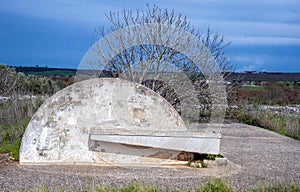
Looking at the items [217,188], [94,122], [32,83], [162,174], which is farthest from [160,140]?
[32,83]

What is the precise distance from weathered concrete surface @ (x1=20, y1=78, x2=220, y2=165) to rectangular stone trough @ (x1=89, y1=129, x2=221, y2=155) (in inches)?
1.3

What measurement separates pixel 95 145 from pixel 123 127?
759 millimetres

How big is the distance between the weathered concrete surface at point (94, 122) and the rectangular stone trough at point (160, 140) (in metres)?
0.03

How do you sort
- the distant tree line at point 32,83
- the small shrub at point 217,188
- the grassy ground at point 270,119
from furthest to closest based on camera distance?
the distant tree line at point 32,83 < the grassy ground at point 270,119 < the small shrub at point 217,188

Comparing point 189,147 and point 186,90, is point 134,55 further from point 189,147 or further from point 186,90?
point 189,147

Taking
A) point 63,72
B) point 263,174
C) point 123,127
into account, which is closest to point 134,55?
point 123,127

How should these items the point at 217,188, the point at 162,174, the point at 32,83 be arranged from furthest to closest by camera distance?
the point at 32,83 < the point at 162,174 < the point at 217,188

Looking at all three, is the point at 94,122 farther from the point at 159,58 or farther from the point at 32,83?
the point at 32,83

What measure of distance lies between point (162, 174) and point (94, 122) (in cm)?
205

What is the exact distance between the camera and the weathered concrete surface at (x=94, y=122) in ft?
26.8

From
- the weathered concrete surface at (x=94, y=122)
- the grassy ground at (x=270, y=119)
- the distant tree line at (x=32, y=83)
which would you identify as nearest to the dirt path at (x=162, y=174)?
the weathered concrete surface at (x=94, y=122)

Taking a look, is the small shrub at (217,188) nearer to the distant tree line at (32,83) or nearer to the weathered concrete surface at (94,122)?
the weathered concrete surface at (94,122)

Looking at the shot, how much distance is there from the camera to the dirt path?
650 cm

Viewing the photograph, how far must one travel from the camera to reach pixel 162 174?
748cm
